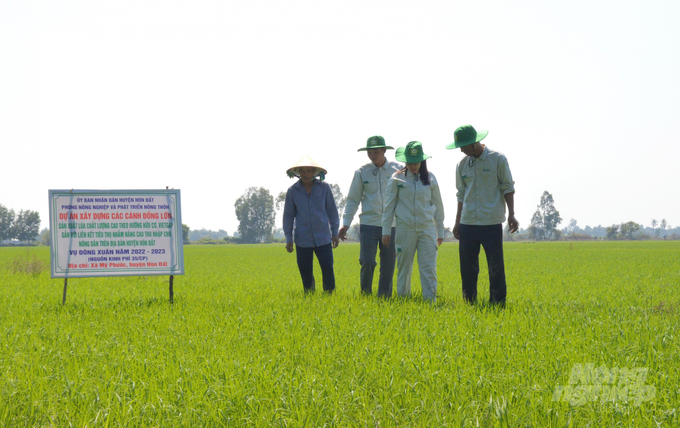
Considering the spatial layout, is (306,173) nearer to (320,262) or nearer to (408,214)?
(320,262)

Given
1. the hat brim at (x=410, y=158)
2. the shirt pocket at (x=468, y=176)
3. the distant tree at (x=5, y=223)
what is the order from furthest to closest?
the distant tree at (x=5, y=223) → the hat brim at (x=410, y=158) → the shirt pocket at (x=468, y=176)

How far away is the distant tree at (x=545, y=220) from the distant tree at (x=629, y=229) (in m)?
23.2

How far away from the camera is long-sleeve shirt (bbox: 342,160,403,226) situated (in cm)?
719

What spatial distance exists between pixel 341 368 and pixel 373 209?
4.01 m

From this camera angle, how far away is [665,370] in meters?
3.21

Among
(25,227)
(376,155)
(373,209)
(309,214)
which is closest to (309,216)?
(309,214)

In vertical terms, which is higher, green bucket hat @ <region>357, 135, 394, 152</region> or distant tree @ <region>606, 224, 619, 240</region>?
green bucket hat @ <region>357, 135, 394, 152</region>

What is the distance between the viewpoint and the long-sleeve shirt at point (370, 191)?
23.6 feet

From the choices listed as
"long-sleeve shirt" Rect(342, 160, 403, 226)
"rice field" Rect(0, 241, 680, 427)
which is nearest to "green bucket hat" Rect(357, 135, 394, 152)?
"long-sleeve shirt" Rect(342, 160, 403, 226)

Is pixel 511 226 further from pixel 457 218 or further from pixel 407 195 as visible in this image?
pixel 407 195

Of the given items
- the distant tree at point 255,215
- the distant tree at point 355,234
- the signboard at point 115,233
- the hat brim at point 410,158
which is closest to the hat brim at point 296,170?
the hat brim at point 410,158

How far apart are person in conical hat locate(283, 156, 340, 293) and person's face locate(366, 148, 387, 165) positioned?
30.2 inches

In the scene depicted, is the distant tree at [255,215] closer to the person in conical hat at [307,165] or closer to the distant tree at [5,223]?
the distant tree at [5,223]

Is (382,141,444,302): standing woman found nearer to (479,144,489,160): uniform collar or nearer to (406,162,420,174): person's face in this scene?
(406,162,420,174): person's face
